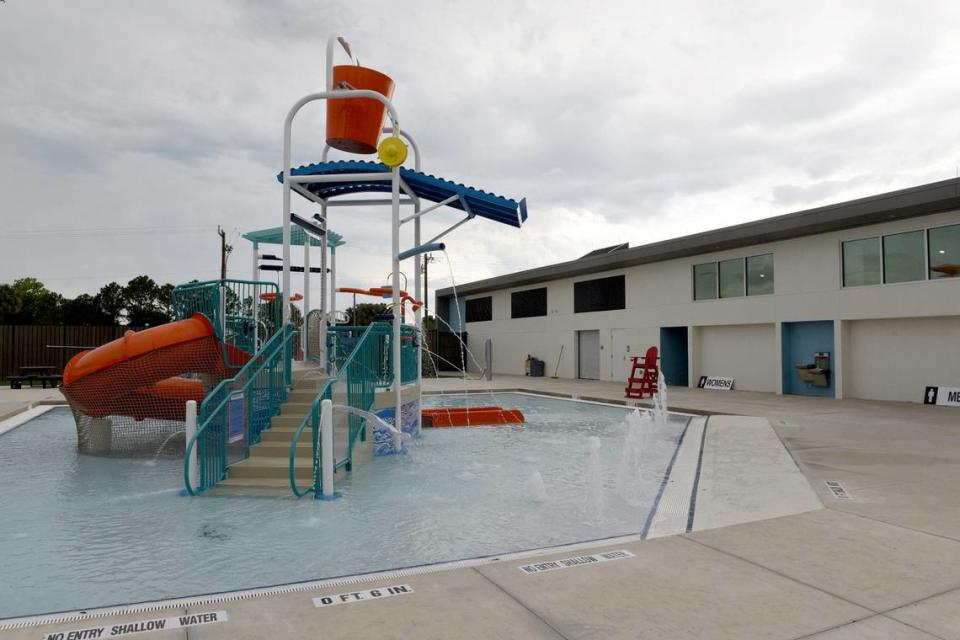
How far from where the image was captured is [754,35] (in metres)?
10.9

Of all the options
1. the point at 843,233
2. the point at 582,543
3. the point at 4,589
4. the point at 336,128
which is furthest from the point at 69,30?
the point at 843,233

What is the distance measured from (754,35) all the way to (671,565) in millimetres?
10343

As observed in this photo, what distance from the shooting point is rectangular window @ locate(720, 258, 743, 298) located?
19.7 meters

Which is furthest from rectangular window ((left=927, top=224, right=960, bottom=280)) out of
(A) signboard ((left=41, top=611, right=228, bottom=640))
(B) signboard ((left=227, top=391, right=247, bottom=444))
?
(A) signboard ((left=41, top=611, right=228, bottom=640))

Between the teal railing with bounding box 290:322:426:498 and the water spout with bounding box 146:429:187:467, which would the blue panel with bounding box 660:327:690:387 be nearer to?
the teal railing with bounding box 290:322:426:498

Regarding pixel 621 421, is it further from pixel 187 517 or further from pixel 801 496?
pixel 187 517

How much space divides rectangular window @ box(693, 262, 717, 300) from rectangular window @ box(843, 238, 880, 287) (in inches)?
178

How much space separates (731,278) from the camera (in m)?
20.0

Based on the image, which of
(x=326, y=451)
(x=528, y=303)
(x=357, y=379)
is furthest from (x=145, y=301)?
(x=326, y=451)

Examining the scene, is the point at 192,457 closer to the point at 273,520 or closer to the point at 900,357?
the point at 273,520

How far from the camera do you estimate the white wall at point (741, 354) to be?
18953mm

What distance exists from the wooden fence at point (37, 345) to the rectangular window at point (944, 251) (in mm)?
27717

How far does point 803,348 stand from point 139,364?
55.9ft

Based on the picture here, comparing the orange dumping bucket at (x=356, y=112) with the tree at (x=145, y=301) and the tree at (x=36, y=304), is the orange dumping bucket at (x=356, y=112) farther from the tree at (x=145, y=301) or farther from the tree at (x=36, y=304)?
the tree at (x=36, y=304)
